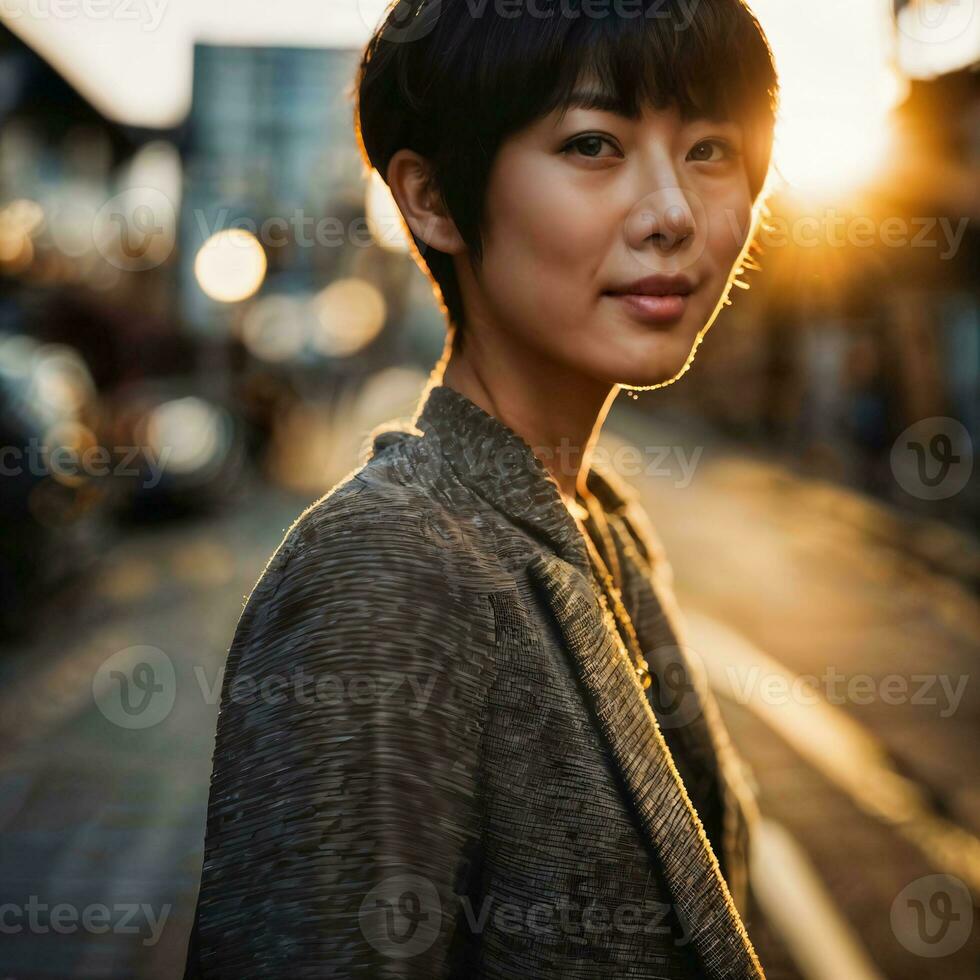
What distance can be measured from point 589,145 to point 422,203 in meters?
0.29

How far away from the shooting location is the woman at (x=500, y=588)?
982mm

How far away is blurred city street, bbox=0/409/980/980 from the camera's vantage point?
12.9 feet

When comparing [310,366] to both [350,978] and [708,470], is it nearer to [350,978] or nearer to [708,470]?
[708,470]

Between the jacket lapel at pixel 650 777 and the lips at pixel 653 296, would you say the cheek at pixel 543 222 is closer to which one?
the lips at pixel 653 296

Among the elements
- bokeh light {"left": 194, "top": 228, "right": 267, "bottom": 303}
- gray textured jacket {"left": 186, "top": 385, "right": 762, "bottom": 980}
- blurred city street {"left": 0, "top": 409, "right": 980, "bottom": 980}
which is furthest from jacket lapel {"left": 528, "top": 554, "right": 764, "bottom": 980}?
bokeh light {"left": 194, "top": 228, "right": 267, "bottom": 303}

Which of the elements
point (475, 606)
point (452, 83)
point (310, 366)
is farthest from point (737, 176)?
point (310, 366)

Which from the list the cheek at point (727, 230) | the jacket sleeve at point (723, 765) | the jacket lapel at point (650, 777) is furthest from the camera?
the jacket sleeve at point (723, 765)

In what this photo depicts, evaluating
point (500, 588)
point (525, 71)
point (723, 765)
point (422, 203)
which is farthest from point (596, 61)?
point (723, 765)

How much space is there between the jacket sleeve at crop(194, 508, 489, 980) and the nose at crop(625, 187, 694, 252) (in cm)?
49

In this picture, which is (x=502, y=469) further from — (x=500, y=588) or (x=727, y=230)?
(x=727, y=230)

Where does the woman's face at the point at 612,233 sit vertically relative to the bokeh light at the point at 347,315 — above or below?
above

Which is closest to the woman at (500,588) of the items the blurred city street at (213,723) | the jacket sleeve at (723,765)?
the jacket sleeve at (723,765)

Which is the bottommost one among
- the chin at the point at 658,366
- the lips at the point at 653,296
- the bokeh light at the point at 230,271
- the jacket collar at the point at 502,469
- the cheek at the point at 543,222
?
the bokeh light at the point at 230,271

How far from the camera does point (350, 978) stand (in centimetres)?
94
